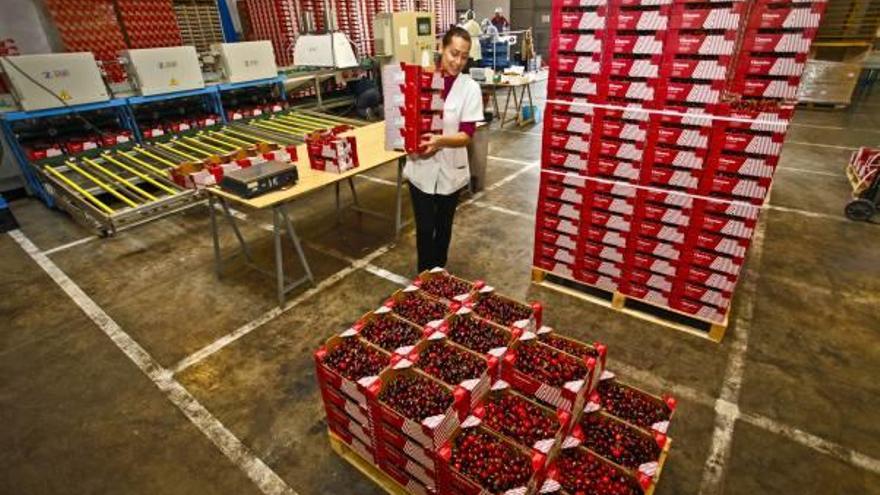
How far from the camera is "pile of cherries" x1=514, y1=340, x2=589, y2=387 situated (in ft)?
7.38

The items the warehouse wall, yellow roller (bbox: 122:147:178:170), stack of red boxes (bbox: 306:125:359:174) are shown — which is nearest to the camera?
stack of red boxes (bbox: 306:125:359:174)

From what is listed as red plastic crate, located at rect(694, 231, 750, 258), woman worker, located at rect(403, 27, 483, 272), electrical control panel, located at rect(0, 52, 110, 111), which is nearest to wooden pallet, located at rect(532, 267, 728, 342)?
red plastic crate, located at rect(694, 231, 750, 258)

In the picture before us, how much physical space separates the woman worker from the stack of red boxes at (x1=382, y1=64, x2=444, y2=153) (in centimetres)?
8

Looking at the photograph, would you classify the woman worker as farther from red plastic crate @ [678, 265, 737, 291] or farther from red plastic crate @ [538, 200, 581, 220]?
red plastic crate @ [678, 265, 737, 291]

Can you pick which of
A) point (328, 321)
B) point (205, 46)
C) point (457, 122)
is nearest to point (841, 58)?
point (457, 122)

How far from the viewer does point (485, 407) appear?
2176mm

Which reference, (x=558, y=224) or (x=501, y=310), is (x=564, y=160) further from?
(x=501, y=310)

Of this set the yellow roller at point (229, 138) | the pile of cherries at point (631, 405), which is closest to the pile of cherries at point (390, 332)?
the pile of cherries at point (631, 405)

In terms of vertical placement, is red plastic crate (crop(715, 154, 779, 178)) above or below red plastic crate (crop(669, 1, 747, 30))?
below

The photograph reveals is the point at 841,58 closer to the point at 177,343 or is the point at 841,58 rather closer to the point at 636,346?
the point at 636,346

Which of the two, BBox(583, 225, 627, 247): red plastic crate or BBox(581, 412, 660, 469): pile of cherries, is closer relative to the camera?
BBox(581, 412, 660, 469): pile of cherries

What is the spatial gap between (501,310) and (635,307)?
173 centimetres

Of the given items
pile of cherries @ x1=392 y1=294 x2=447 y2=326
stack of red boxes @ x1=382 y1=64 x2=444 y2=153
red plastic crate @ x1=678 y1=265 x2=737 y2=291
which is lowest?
red plastic crate @ x1=678 y1=265 x2=737 y2=291

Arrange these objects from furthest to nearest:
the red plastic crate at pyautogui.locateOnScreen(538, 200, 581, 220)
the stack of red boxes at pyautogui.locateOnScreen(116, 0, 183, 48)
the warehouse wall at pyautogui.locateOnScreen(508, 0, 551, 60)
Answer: the warehouse wall at pyautogui.locateOnScreen(508, 0, 551, 60)
the stack of red boxes at pyautogui.locateOnScreen(116, 0, 183, 48)
the red plastic crate at pyautogui.locateOnScreen(538, 200, 581, 220)
